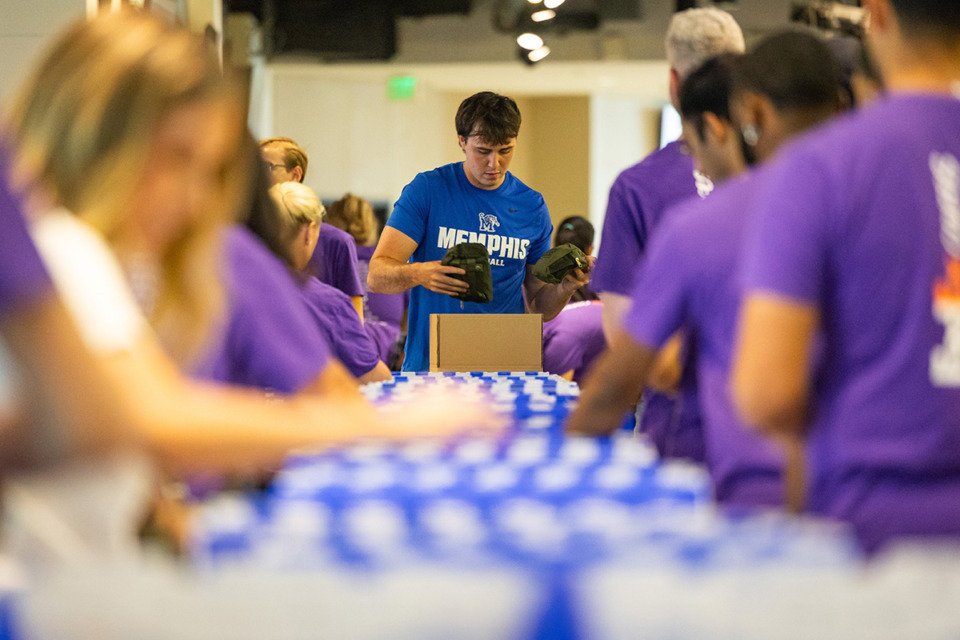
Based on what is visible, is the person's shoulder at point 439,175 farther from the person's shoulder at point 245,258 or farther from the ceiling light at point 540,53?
the ceiling light at point 540,53

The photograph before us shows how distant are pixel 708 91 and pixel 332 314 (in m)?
1.38

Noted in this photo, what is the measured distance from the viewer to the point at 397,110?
9.66 m

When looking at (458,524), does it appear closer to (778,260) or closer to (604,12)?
(778,260)

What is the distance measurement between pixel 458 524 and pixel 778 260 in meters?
0.52

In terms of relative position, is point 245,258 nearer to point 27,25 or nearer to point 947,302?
point 947,302

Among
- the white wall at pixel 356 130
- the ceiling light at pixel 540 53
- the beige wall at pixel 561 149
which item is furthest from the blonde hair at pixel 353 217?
the beige wall at pixel 561 149

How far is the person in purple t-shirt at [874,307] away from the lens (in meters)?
1.13

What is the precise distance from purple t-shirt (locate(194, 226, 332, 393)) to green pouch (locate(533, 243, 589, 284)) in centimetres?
183

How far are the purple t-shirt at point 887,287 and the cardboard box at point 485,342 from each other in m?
1.78

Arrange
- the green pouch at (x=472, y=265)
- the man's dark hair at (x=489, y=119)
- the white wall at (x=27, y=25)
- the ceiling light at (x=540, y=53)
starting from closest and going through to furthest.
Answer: the green pouch at (x=472, y=265), the man's dark hair at (x=489, y=119), the white wall at (x=27, y=25), the ceiling light at (x=540, y=53)

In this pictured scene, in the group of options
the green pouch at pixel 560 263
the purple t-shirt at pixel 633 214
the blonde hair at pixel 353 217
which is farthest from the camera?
the blonde hair at pixel 353 217

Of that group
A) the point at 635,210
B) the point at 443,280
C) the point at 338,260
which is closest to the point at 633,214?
the point at 635,210

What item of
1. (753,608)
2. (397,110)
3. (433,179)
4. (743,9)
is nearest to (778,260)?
(753,608)

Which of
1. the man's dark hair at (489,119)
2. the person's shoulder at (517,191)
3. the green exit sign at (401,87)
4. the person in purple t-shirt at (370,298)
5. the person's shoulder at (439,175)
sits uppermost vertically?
the green exit sign at (401,87)
